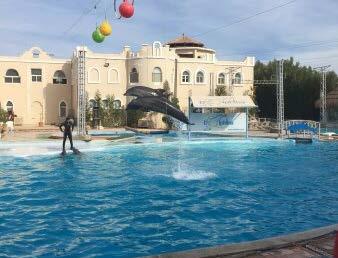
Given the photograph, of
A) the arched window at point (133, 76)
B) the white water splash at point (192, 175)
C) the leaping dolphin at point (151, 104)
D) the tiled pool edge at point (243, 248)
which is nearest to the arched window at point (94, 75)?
the arched window at point (133, 76)

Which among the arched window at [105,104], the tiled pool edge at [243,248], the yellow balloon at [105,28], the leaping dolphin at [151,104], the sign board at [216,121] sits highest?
the yellow balloon at [105,28]

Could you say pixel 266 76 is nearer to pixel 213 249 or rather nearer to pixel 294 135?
pixel 294 135

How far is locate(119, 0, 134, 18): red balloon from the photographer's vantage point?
1211cm

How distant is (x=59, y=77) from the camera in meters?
38.0

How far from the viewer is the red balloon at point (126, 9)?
1211 centimetres

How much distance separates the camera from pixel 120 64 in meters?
37.5

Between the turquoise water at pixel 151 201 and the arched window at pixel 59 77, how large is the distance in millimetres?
21287

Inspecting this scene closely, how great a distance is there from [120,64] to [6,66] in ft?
28.5

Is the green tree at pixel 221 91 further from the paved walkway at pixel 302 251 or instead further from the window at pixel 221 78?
the paved walkway at pixel 302 251

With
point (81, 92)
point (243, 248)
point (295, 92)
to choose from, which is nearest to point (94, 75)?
point (81, 92)

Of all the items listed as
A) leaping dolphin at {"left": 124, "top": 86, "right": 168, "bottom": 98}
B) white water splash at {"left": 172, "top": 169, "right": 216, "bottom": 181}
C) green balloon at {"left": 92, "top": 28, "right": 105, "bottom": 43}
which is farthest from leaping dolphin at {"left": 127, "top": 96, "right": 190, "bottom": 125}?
white water splash at {"left": 172, "top": 169, "right": 216, "bottom": 181}

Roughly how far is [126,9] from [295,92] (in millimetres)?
35017

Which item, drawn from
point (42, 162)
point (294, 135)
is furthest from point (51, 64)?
point (42, 162)

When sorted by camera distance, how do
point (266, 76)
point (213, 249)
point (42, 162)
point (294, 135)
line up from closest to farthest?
point (213, 249), point (42, 162), point (294, 135), point (266, 76)
